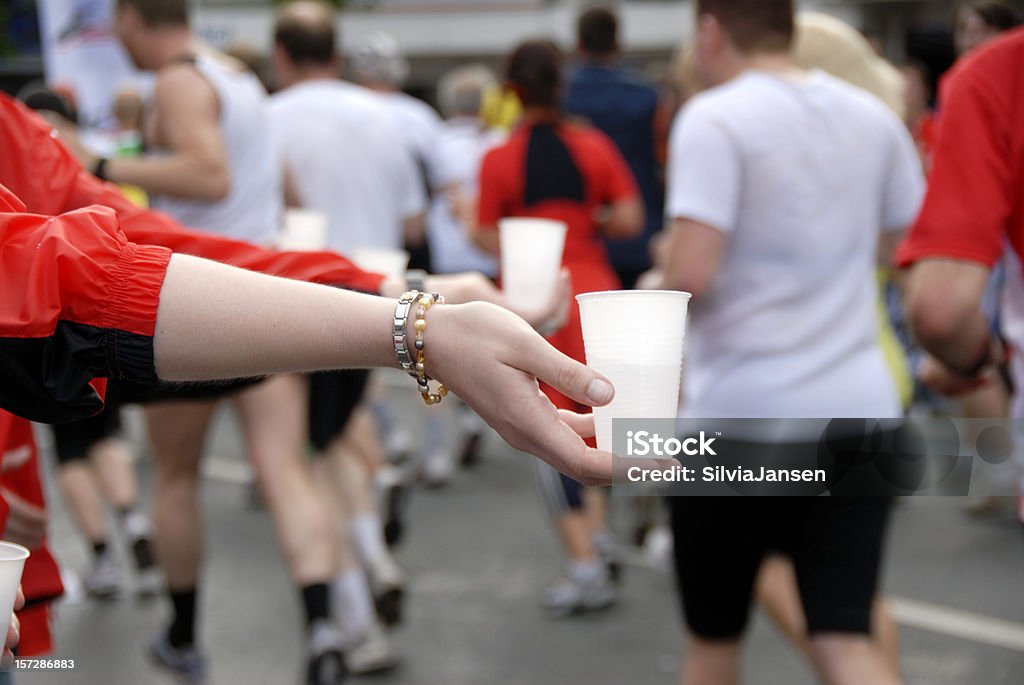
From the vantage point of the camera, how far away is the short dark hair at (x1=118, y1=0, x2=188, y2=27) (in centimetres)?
429

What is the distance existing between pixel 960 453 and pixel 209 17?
28.5 m

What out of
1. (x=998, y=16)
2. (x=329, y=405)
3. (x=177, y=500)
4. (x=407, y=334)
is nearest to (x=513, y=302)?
(x=407, y=334)

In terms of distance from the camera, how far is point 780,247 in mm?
2926

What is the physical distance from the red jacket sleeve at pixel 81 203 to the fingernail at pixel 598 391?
0.78 metres

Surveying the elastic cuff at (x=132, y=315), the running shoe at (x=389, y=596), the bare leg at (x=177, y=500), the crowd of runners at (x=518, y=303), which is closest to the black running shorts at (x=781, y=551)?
the crowd of runners at (x=518, y=303)

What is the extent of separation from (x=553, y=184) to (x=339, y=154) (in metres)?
0.90

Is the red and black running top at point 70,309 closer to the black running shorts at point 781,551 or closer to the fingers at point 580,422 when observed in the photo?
the fingers at point 580,422

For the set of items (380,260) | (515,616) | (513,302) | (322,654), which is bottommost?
(515,616)

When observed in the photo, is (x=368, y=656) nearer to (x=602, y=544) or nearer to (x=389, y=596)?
(x=389, y=596)

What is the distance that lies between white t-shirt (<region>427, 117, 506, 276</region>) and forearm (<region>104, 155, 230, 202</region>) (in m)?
3.85

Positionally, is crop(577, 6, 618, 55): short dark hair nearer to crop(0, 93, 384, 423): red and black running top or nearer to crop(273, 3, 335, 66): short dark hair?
crop(273, 3, 335, 66): short dark hair

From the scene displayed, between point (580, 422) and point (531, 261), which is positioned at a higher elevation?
point (580, 422)

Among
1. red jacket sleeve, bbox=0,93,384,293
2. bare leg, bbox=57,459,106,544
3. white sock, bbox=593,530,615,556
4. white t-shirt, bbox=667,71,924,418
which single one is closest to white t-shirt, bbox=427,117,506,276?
bare leg, bbox=57,459,106,544

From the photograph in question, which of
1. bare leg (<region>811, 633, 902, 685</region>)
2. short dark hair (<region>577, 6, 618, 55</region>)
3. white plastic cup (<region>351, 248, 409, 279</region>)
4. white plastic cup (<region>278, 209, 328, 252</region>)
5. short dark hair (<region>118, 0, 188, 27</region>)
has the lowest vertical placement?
bare leg (<region>811, 633, 902, 685</region>)
